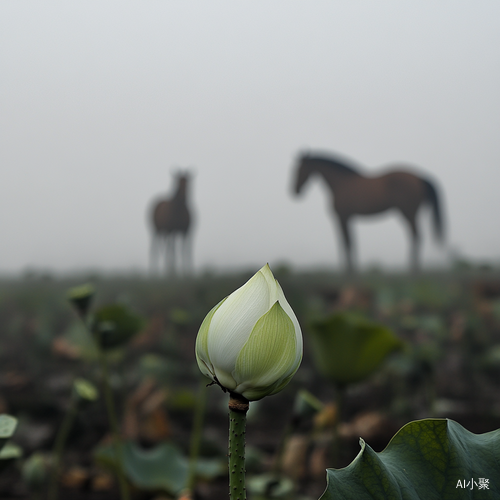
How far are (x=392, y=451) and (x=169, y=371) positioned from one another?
101 cm

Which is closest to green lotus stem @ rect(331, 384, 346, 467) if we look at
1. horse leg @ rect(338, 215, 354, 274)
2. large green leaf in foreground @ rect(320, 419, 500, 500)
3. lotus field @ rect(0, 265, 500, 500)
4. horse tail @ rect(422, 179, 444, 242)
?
lotus field @ rect(0, 265, 500, 500)

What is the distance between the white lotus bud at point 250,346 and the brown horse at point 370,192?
4.52ft

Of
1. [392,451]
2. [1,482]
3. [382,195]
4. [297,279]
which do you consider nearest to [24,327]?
[1,482]

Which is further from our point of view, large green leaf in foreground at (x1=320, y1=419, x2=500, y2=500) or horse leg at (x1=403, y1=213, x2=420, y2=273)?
horse leg at (x1=403, y1=213, x2=420, y2=273)

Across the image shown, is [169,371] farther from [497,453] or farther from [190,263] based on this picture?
[497,453]

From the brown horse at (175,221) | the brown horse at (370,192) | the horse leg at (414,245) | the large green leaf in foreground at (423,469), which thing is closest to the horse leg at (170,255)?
the brown horse at (175,221)

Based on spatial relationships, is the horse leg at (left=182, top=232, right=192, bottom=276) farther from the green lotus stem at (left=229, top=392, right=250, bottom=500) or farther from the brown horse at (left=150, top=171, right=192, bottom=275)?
the green lotus stem at (left=229, top=392, right=250, bottom=500)

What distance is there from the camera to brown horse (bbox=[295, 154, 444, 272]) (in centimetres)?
155

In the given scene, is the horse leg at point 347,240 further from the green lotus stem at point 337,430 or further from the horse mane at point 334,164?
the green lotus stem at point 337,430

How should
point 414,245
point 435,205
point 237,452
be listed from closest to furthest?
point 237,452 → point 414,245 → point 435,205

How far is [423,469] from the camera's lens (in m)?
0.17

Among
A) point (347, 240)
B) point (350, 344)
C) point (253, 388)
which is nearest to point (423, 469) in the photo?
point (253, 388)

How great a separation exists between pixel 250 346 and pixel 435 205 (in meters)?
1.60

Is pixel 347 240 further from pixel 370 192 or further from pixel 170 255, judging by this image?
pixel 170 255
